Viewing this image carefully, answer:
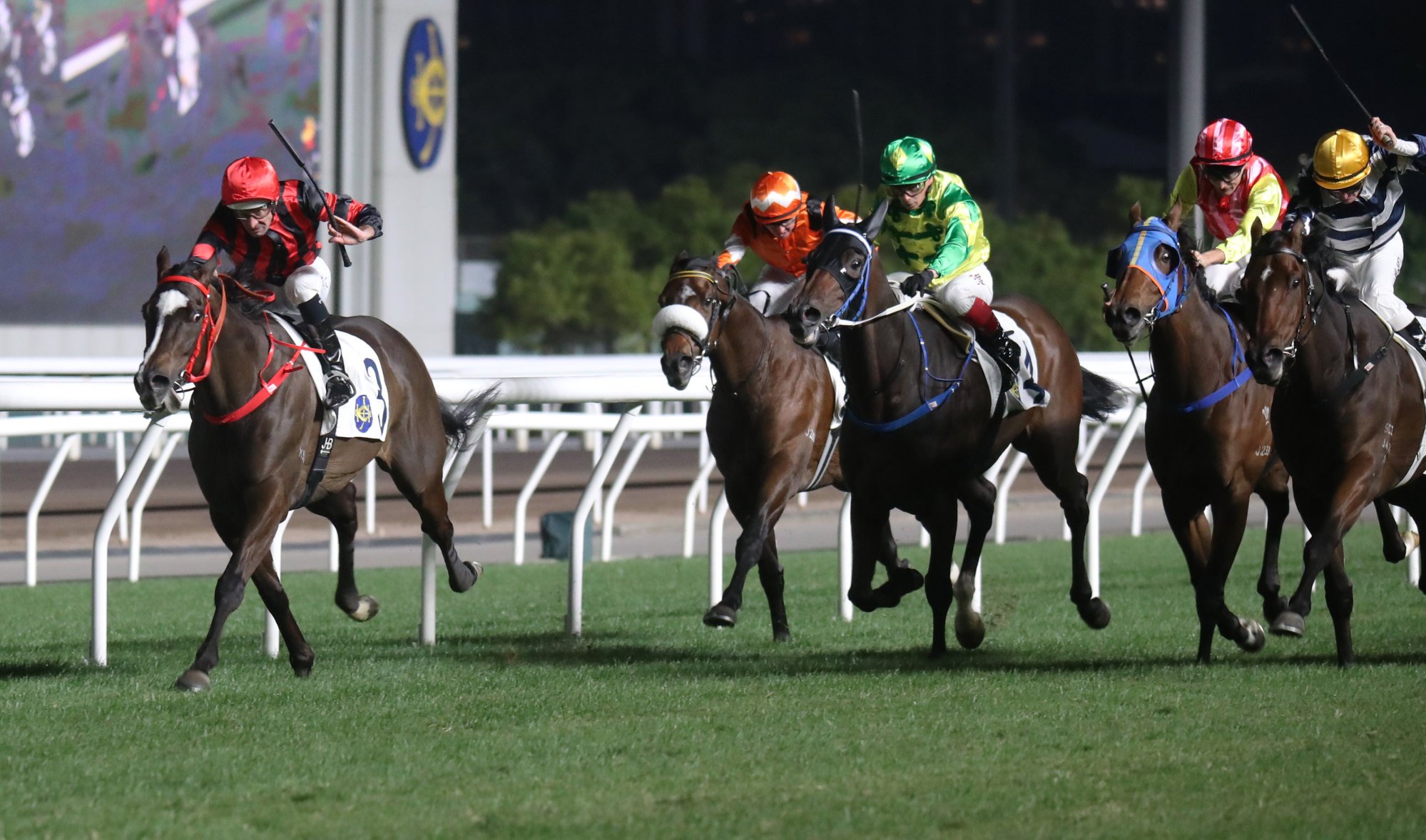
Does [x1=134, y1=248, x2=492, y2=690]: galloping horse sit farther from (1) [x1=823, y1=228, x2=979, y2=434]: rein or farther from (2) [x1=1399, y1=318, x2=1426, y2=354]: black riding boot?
(2) [x1=1399, y1=318, x2=1426, y2=354]: black riding boot

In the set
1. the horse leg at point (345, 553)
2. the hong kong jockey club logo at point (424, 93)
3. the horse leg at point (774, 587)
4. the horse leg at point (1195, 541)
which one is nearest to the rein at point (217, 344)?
the horse leg at point (345, 553)

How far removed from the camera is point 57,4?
17.0 meters

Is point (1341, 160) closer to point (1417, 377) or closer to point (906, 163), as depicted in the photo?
point (1417, 377)

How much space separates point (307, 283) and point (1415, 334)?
3503 mm

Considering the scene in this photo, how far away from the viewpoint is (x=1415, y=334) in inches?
252

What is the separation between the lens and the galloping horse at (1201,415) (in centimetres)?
581

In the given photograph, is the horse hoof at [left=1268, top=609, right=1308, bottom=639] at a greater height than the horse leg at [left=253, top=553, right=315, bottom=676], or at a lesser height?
greater

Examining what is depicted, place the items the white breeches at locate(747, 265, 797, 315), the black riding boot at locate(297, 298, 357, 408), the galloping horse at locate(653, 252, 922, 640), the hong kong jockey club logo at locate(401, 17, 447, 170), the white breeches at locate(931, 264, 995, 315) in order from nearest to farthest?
the black riding boot at locate(297, 298, 357, 408) → the galloping horse at locate(653, 252, 922, 640) → the white breeches at locate(931, 264, 995, 315) → the white breeches at locate(747, 265, 797, 315) → the hong kong jockey club logo at locate(401, 17, 447, 170)

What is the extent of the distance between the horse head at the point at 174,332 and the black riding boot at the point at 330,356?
22.5 inches

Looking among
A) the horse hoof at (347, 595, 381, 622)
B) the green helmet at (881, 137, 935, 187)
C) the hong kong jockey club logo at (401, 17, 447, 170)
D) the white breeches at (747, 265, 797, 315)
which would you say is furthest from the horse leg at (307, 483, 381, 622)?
the hong kong jockey club logo at (401, 17, 447, 170)

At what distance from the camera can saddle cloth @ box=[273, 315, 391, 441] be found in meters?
6.14

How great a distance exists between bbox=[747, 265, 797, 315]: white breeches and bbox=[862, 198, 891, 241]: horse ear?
2.95 feet

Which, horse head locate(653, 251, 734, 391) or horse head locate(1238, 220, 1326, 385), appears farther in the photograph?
horse head locate(653, 251, 734, 391)

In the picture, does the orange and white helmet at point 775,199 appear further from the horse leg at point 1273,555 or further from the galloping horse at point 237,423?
the horse leg at point 1273,555
